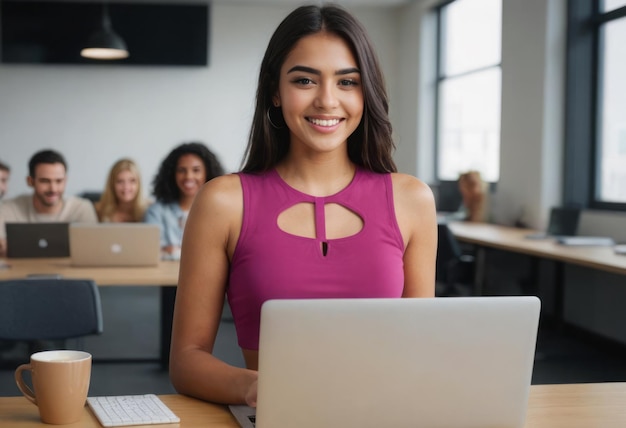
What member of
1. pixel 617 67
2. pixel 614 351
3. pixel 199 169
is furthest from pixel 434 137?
pixel 199 169

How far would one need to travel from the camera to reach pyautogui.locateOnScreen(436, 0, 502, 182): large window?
781cm

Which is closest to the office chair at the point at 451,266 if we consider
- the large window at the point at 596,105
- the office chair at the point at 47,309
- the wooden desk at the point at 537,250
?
the wooden desk at the point at 537,250

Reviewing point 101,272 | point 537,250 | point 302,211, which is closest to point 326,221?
point 302,211

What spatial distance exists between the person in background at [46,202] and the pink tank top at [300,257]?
3671mm

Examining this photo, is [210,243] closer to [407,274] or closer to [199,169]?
[407,274]

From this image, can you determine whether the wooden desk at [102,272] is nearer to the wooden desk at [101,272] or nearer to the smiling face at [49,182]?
the wooden desk at [101,272]

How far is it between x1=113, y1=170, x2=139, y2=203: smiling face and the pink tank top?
4.00m

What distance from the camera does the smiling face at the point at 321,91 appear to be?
1535 mm

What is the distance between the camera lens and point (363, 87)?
→ 1.58 meters

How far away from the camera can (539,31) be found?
655 cm

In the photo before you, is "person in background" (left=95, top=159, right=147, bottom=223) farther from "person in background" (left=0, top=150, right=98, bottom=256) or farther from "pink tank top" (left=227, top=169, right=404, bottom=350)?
"pink tank top" (left=227, top=169, right=404, bottom=350)

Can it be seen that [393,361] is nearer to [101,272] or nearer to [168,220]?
[101,272]

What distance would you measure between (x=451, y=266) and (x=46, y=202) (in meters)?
2.81

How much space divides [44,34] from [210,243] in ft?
28.1
